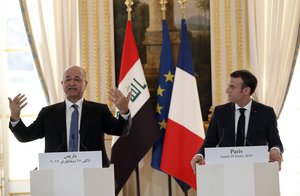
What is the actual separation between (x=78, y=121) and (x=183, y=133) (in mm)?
1566

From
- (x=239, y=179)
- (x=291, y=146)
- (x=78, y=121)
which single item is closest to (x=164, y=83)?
(x=291, y=146)

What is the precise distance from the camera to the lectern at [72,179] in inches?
133

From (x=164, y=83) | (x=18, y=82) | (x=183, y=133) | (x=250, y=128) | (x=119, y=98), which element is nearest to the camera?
(x=119, y=98)

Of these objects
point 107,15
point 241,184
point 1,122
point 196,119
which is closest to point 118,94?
point 241,184

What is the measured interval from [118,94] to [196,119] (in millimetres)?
1607

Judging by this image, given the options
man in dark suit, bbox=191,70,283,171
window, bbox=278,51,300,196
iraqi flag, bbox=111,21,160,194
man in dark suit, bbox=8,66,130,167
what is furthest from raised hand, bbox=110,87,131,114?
window, bbox=278,51,300,196

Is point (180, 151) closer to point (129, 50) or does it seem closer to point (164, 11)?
point (129, 50)

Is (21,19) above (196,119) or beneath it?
above

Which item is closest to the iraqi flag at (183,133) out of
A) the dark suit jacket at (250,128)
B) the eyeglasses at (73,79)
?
the dark suit jacket at (250,128)

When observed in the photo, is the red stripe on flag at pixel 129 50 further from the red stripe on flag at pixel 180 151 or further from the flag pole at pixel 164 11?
the red stripe on flag at pixel 180 151

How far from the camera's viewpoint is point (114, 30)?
19.2 ft

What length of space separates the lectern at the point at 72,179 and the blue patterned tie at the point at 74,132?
635 millimetres

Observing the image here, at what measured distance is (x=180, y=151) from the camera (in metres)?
5.48

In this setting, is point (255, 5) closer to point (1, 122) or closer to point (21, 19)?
point (21, 19)
